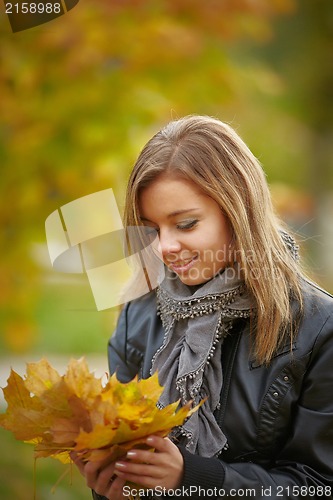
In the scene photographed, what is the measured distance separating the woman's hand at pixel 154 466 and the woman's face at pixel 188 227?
41cm

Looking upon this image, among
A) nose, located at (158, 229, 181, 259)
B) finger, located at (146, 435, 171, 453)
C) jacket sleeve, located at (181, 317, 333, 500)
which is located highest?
nose, located at (158, 229, 181, 259)

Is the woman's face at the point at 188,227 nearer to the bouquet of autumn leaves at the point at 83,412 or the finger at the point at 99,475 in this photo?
the bouquet of autumn leaves at the point at 83,412

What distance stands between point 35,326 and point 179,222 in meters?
1.16

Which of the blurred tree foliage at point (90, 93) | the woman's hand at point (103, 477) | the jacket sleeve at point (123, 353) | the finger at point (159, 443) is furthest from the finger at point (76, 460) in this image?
the blurred tree foliage at point (90, 93)

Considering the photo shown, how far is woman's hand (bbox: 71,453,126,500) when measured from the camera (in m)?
1.53

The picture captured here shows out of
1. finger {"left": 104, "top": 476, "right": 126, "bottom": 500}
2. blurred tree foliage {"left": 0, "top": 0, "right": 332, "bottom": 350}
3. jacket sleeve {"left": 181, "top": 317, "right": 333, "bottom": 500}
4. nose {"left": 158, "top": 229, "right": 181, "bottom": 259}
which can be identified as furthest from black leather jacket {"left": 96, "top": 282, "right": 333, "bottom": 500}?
blurred tree foliage {"left": 0, "top": 0, "right": 332, "bottom": 350}

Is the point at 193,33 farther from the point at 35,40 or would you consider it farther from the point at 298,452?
the point at 298,452

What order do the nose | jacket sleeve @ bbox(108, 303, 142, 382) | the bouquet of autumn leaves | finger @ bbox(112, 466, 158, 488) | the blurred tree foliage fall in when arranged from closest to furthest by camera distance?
the bouquet of autumn leaves, finger @ bbox(112, 466, 158, 488), the nose, jacket sleeve @ bbox(108, 303, 142, 382), the blurred tree foliage

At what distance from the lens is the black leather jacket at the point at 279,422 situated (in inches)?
63.1

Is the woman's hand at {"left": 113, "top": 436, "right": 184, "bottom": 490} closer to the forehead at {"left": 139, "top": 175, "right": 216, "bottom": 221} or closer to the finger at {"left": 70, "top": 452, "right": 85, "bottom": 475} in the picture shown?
the finger at {"left": 70, "top": 452, "right": 85, "bottom": 475}

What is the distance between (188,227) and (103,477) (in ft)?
1.87

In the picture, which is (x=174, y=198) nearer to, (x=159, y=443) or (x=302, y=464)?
(x=159, y=443)

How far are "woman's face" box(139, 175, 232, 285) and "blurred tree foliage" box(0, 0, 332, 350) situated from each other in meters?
0.63

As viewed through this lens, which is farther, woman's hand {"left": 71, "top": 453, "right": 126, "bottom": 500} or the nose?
the nose
